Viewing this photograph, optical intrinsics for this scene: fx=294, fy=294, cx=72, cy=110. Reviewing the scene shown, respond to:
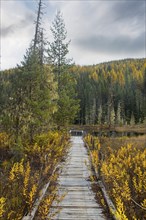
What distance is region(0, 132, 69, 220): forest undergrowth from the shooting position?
676 cm

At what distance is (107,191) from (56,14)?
2545 centimetres

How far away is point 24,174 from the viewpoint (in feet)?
33.1

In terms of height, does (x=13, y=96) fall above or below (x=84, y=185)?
above

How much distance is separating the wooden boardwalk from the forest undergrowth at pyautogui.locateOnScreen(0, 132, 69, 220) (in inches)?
16.2

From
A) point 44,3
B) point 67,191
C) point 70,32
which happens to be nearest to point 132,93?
point 70,32

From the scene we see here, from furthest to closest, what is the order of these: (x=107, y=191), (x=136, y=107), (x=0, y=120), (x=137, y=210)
Result: 1. (x=136, y=107)
2. (x=0, y=120)
3. (x=107, y=191)
4. (x=137, y=210)

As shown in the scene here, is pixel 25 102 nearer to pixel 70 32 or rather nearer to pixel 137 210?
pixel 137 210

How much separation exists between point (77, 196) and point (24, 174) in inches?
83.0

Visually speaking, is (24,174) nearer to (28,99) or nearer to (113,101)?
(28,99)

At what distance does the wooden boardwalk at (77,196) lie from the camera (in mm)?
Answer: 7355

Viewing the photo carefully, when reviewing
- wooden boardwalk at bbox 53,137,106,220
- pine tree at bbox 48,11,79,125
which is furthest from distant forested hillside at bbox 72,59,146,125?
wooden boardwalk at bbox 53,137,106,220

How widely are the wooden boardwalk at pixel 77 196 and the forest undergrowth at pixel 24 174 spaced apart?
412mm

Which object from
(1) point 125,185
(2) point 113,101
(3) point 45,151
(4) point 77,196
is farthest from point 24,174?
(2) point 113,101

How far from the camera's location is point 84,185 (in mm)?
10477
